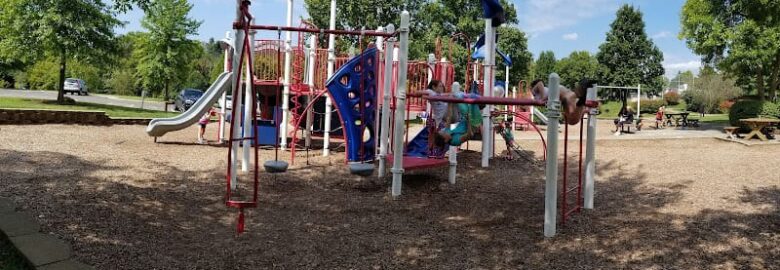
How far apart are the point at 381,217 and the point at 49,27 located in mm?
18245

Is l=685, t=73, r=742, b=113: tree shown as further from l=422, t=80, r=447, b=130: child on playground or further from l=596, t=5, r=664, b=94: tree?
l=422, t=80, r=447, b=130: child on playground

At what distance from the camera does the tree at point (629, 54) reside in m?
46.7

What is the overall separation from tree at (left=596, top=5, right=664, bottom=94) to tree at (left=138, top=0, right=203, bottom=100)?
34710mm

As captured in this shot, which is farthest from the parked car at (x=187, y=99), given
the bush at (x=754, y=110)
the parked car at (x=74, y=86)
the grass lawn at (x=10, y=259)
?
the grass lawn at (x=10, y=259)

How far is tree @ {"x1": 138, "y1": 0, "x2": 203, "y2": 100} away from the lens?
2652cm

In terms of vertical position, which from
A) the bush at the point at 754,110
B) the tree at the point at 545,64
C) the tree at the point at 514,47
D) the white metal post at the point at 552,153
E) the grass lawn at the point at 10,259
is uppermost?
the tree at the point at 545,64

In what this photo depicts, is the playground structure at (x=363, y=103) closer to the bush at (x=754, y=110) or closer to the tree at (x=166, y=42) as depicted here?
the bush at (x=754, y=110)

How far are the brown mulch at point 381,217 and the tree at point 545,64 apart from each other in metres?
58.8

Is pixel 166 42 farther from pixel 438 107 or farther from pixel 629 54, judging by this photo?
pixel 629 54

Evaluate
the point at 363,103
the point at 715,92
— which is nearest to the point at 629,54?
the point at 715,92

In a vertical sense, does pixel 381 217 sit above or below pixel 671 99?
below

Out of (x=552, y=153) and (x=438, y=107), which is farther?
(x=438, y=107)

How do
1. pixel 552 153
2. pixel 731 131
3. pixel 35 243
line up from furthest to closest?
pixel 731 131 → pixel 552 153 → pixel 35 243

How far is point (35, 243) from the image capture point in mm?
3727
